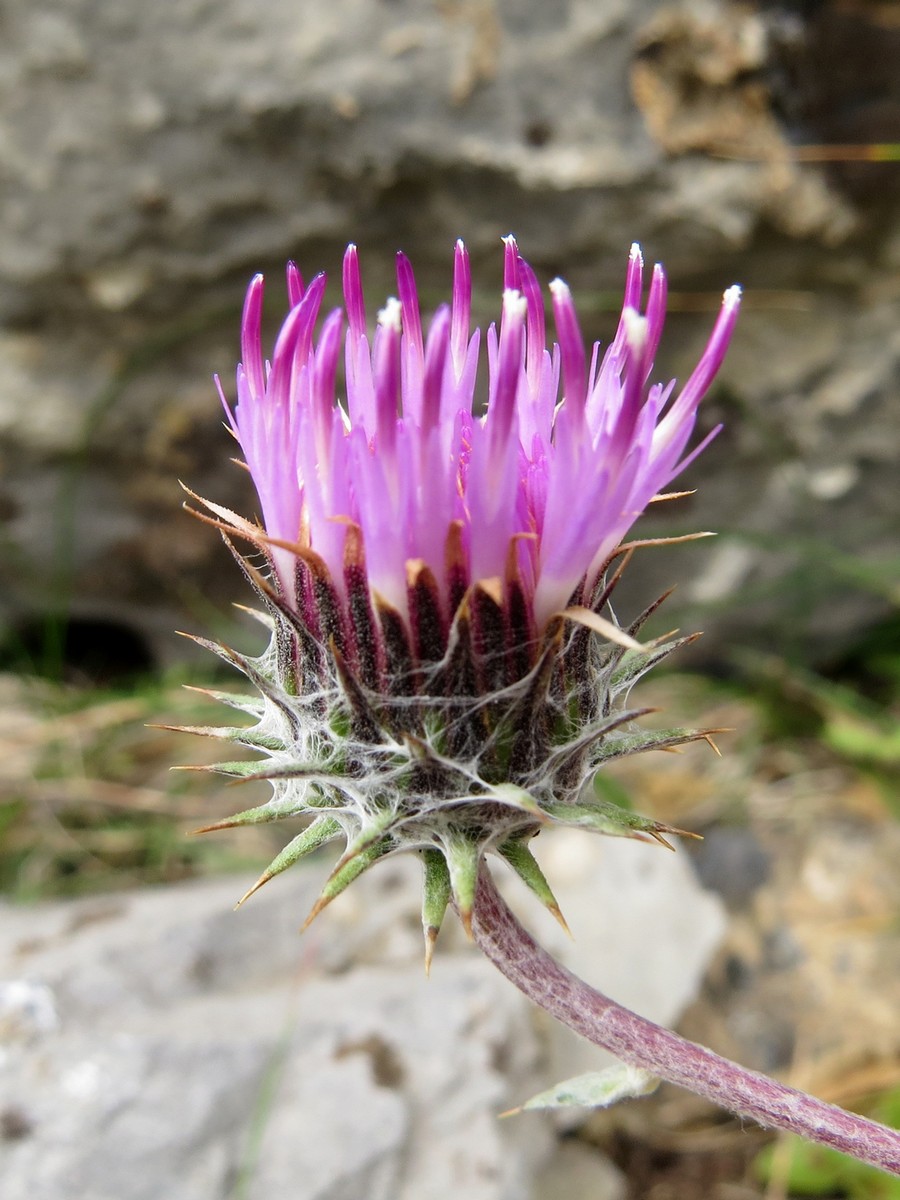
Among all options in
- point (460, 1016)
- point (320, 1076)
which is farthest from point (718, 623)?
point (320, 1076)

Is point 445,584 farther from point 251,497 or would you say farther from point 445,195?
point 251,497

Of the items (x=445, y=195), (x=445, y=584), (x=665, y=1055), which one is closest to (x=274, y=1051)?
(x=665, y=1055)

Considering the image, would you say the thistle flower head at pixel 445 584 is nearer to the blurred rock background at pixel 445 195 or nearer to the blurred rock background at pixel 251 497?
the blurred rock background at pixel 251 497

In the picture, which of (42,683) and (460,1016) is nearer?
(460,1016)

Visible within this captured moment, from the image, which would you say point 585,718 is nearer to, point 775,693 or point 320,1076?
point 320,1076

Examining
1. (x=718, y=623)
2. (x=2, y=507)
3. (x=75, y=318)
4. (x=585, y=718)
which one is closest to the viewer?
(x=585, y=718)

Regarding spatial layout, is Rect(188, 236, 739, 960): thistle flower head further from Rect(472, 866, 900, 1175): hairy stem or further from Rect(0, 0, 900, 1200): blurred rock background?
Rect(0, 0, 900, 1200): blurred rock background
